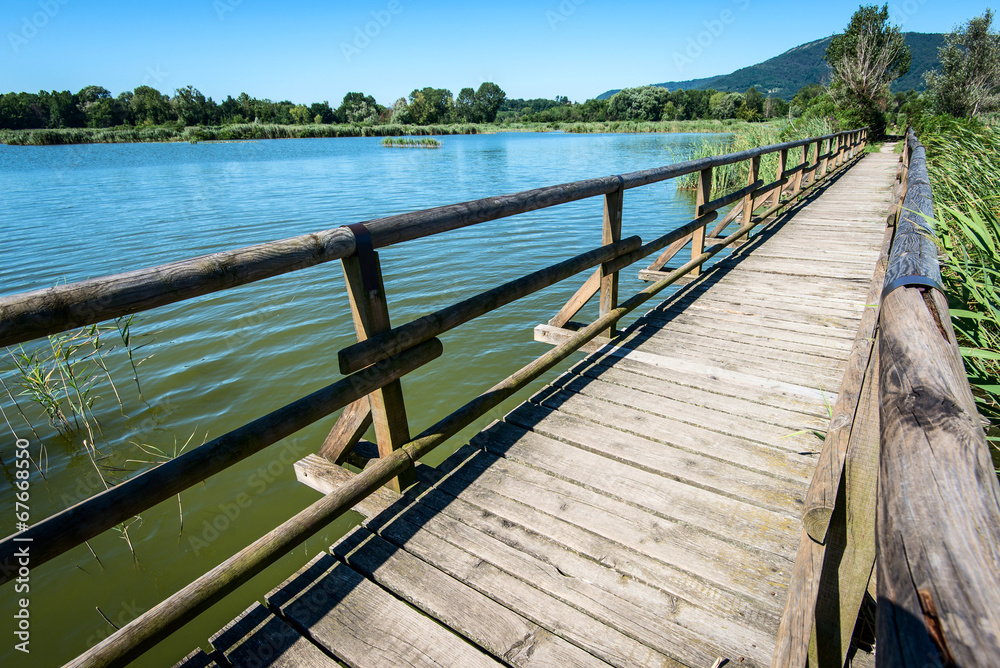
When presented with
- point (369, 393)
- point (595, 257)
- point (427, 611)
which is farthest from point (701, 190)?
point (427, 611)

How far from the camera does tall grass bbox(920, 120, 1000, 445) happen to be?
102 inches

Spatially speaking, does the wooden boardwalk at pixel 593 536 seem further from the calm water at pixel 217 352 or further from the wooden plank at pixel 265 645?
the calm water at pixel 217 352

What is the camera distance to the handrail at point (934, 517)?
1.80 ft

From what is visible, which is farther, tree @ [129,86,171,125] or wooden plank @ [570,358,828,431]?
tree @ [129,86,171,125]

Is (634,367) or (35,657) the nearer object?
(35,657)

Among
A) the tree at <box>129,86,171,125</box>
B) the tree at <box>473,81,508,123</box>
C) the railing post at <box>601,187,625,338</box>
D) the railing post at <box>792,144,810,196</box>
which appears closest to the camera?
the railing post at <box>601,187,625,338</box>

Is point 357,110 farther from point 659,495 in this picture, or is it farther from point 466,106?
point 659,495

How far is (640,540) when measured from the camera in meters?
2.02

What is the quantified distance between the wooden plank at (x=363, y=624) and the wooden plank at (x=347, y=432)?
499 millimetres

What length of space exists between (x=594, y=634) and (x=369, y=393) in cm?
117

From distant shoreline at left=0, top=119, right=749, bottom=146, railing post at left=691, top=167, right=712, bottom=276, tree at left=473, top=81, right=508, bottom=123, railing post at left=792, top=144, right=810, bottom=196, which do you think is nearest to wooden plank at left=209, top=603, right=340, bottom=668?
railing post at left=691, top=167, right=712, bottom=276

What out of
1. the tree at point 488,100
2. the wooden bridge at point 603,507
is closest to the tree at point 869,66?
the wooden bridge at point 603,507

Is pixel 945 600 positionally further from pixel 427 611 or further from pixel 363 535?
pixel 363 535

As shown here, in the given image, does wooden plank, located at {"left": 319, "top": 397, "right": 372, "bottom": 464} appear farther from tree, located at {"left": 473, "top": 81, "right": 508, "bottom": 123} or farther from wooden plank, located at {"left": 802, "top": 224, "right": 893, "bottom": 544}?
tree, located at {"left": 473, "top": 81, "right": 508, "bottom": 123}
